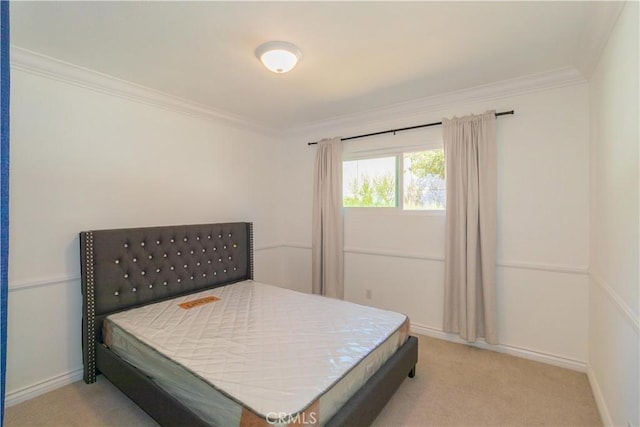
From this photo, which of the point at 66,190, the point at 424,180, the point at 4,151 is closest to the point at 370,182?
the point at 424,180

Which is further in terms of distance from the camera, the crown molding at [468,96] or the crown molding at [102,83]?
the crown molding at [468,96]

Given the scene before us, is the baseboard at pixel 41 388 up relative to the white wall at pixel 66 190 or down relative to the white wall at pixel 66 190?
down

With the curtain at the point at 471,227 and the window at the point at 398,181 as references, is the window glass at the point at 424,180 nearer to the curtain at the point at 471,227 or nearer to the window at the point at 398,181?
the window at the point at 398,181

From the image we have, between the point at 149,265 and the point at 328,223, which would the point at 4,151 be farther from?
the point at 328,223

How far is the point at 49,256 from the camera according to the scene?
2307 millimetres

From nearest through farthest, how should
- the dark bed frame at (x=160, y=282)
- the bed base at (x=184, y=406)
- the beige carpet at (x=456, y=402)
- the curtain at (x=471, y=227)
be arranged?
the bed base at (x=184, y=406), the dark bed frame at (x=160, y=282), the beige carpet at (x=456, y=402), the curtain at (x=471, y=227)

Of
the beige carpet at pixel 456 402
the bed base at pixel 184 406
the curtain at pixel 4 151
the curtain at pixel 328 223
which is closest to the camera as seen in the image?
the curtain at pixel 4 151

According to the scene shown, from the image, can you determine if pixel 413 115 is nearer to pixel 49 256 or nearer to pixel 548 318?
pixel 548 318

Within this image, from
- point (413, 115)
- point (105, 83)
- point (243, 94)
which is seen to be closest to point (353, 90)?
point (413, 115)

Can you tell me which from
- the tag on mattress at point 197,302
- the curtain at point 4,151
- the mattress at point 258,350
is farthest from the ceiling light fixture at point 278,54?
the tag on mattress at point 197,302

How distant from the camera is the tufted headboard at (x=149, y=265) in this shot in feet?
7.70

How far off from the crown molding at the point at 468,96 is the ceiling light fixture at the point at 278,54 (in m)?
1.57

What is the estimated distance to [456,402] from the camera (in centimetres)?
212

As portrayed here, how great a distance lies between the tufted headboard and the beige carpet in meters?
0.32
